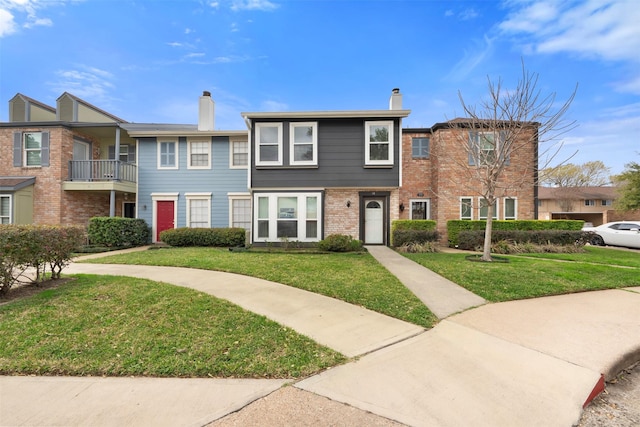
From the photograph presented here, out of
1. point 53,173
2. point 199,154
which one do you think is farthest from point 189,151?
point 53,173

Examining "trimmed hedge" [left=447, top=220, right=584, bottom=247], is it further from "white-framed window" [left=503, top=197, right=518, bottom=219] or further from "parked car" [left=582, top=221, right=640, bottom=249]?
"parked car" [left=582, top=221, right=640, bottom=249]

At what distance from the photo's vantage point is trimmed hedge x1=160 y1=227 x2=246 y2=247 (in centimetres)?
1260

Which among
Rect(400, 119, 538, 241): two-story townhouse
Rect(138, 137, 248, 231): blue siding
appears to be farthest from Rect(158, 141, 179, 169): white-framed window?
Rect(400, 119, 538, 241): two-story townhouse

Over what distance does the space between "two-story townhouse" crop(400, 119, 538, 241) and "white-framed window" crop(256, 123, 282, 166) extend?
23.1ft

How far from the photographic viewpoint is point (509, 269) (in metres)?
7.27

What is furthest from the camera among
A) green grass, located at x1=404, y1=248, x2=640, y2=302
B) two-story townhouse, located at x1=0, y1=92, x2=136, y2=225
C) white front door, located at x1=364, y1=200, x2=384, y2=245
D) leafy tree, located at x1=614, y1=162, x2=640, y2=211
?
leafy tree, located at x1=614, y1=162, x2=640, y2=211

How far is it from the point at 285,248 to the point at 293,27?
992 centimetres

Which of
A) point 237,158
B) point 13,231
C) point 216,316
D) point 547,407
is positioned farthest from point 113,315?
point 237,158

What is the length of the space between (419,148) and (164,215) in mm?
13877

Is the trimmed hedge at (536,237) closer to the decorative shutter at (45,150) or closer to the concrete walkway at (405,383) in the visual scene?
the concrete walkway at (405,383)

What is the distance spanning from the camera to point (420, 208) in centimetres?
1494

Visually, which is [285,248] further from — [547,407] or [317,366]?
[547,407]

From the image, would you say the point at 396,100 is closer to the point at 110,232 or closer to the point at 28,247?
the point at 28,247

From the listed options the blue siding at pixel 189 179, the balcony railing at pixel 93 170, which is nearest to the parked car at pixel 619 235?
the blue siding at pixel 189 179
